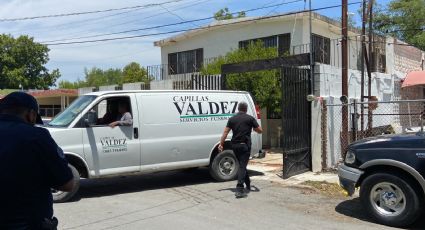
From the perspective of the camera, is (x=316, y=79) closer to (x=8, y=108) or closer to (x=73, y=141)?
(x=73, y=141)

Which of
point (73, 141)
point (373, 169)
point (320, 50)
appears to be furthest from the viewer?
point (320, 50)

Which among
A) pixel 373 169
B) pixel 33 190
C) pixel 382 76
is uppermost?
pixel 382 76

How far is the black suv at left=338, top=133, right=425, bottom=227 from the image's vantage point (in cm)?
657

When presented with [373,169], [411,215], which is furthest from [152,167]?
[411,215]

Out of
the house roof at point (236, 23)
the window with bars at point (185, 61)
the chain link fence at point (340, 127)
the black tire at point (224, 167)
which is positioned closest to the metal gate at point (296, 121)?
the chain link fence at point (340, 127)

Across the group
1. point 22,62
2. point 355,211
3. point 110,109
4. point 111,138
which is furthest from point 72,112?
point 22,62

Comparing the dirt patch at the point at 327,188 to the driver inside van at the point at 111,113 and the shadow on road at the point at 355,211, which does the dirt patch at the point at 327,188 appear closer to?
the shadow on road at the point at 355,211

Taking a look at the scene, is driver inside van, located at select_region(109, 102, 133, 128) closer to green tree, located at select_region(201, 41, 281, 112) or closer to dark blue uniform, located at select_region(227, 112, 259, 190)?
dark blue uniform, located at select_region(227, 112, 259, 190)

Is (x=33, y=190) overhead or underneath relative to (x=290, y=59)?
underneath

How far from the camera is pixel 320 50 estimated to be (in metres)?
13.4

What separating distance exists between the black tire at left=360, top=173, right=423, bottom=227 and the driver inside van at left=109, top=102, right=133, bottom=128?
4.48 m

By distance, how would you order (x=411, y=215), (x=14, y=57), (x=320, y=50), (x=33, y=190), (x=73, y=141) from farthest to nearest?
1. (x=14, y=57)
2. (x=320, y=50)
3. (x=73, y=141)
4. (x=411, y=215)
5. (x=33, y=190)

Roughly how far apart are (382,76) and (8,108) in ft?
50.6

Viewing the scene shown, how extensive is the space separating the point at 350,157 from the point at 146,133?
400 centimetres
